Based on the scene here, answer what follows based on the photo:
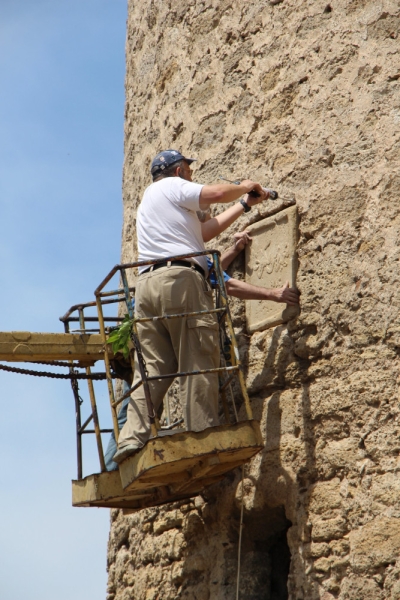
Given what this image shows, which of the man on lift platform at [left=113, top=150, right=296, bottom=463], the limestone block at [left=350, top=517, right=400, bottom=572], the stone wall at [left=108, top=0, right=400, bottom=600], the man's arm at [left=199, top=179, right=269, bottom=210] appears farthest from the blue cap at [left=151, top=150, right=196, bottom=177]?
the limestone block at [left=350, top=517, right=400, bottom=572]

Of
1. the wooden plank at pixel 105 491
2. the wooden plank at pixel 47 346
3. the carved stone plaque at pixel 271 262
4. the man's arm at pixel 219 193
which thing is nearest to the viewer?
the man's arm at pixel 219 193

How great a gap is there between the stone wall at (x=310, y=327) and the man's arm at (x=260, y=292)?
3.0 inches

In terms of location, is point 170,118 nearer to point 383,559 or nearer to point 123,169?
point 123,169

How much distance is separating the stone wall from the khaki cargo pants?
25.3 inches

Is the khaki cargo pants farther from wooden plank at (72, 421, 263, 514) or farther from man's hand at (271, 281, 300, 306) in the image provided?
man's hand at (271, 281, 300, 306)

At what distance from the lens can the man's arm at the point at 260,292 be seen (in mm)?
6148

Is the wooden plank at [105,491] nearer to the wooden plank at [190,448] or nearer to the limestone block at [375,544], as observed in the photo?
the wooden plank at [190,448]

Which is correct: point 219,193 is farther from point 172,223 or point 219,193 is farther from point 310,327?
point 310,327

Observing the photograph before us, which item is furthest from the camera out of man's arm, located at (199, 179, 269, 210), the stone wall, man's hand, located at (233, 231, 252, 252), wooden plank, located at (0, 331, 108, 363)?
man's hand, located at (233, 231, 252, 252)

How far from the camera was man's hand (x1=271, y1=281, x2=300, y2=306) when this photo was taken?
6145 millimetres

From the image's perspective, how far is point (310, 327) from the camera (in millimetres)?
6062

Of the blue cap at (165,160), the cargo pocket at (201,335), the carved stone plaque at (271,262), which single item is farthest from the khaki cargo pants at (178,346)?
the blue cap at (165,160)

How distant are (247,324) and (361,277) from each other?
38.5 inches

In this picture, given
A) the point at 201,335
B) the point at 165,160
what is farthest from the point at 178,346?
the point at 165,160
